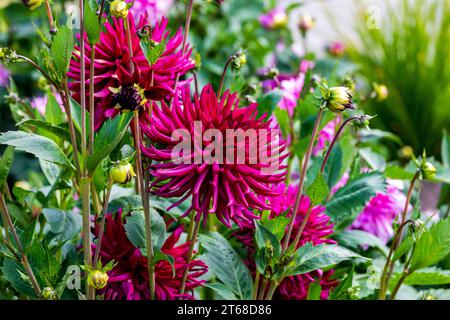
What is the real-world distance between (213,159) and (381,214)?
0.40 metres

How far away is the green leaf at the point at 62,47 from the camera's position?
62 centimetres

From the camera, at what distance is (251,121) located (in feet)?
2.14

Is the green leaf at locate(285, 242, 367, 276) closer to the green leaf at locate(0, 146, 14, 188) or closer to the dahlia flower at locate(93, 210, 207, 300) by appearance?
the dahlia flower at locate(93, 210, 207, 300)

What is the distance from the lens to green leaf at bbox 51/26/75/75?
62cm

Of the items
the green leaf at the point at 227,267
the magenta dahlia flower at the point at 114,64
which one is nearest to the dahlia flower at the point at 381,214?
the green leaf at the point at 227,267

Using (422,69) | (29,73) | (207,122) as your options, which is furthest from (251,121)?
(422,69)

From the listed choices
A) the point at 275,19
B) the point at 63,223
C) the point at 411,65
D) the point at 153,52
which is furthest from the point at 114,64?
the point at 411,65

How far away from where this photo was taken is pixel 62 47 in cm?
63

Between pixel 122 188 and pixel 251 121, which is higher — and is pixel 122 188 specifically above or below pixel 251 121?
below

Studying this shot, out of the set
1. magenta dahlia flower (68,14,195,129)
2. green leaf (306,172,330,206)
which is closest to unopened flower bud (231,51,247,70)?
magenta dahlia flower (68,14,195,129)

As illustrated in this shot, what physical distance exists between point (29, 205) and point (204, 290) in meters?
0.25

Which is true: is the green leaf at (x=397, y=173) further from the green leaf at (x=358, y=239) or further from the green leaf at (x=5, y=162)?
the green leaf at (x=5, y=162)

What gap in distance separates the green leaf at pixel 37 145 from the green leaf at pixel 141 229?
87mm

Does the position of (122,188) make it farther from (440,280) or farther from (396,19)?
(396,19)
